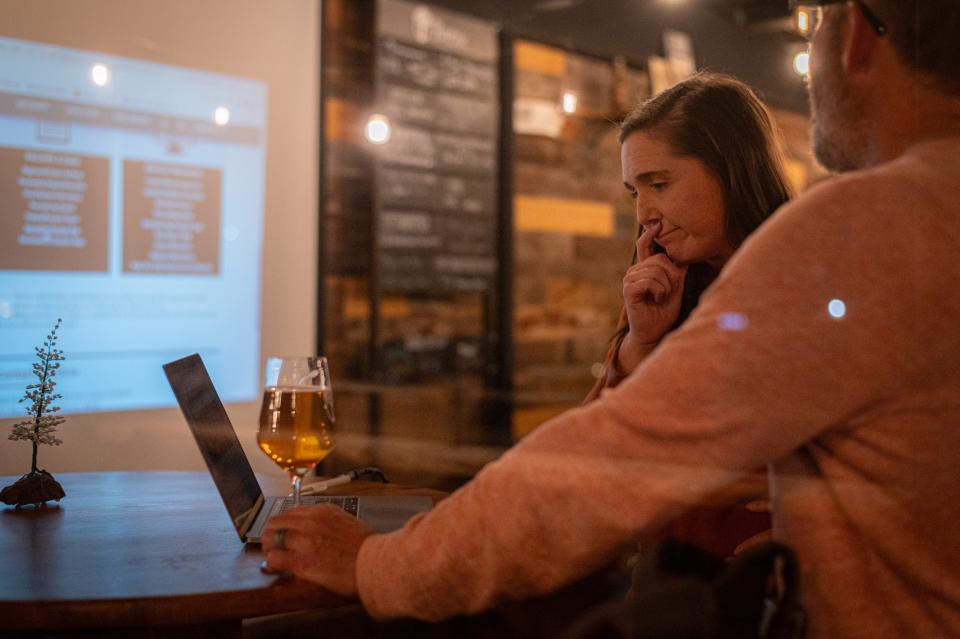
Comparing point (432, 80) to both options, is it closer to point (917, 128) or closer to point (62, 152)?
point (62, 152)

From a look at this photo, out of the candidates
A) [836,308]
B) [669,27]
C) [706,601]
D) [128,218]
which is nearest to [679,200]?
[836,308]

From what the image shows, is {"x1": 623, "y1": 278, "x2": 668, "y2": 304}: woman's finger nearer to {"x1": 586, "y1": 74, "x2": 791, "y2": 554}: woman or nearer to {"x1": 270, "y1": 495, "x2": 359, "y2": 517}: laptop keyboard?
{"x1": 586, "y1": 74, "x2": 791, "y2": 554}: woman

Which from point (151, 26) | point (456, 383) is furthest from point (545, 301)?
point (151, 26)

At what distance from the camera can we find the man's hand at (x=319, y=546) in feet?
3.24

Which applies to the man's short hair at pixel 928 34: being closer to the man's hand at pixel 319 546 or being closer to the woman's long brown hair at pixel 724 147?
the woman's long brown hair at pixel 724 147

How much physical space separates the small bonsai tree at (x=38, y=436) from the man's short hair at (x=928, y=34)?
1.28 meters

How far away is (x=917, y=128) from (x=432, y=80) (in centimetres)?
314

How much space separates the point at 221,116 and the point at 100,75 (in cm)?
43

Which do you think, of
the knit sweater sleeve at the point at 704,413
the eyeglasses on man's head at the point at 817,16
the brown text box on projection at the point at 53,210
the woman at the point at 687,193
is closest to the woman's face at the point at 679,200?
the woman at the point at 687,193

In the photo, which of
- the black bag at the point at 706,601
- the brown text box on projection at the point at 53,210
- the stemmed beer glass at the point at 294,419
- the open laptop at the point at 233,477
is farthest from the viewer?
the brown text box on projection at the point at 53,210

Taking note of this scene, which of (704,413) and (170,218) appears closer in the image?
(704,413)

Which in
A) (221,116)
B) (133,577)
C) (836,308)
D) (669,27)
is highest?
(669,27)

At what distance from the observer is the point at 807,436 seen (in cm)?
83

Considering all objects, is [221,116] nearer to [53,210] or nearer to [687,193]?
[53,210]
